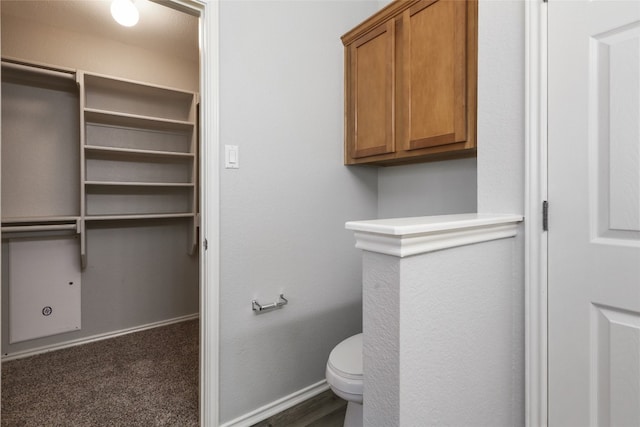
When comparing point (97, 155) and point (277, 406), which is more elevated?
point (97, 155)

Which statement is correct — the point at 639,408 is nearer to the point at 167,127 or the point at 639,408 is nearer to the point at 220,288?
the point at 220,288

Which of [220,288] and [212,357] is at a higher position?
[220,288]

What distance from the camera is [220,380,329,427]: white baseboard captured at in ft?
5.14

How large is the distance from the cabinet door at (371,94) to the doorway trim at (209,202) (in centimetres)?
79

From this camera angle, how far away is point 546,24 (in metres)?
0.97

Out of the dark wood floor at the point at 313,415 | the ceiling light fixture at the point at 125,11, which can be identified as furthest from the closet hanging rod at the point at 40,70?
the dark wood floor at the point at 313,415

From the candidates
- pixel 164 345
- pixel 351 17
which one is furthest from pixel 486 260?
pixel 164 345

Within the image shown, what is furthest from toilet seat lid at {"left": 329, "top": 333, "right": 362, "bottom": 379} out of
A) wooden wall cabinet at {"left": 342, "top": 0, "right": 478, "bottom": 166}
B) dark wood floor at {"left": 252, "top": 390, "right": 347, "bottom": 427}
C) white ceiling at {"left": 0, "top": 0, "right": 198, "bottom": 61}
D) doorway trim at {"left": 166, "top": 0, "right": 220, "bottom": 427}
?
white ceiling at {"left": 0, "top": 0, "right": 198, "bottom": 61}

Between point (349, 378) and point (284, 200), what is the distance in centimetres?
91

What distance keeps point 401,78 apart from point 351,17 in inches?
28.7

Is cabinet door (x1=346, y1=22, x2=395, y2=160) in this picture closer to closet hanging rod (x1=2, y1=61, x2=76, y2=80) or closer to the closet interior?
the closet interior

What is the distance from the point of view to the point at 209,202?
56.6 inches

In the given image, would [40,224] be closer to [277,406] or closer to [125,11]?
[125,11]

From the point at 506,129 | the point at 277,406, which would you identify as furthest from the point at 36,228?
the point at 506,129
